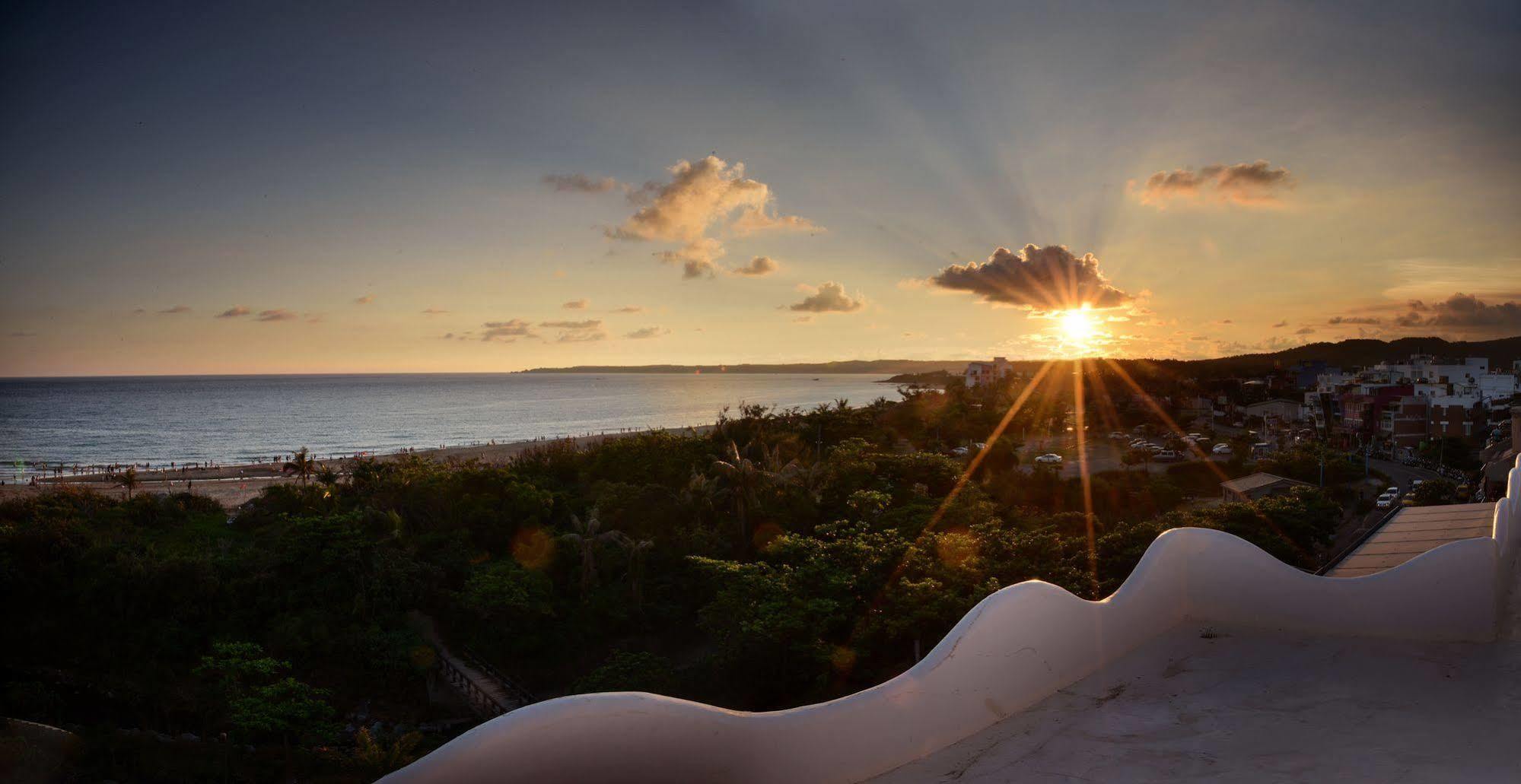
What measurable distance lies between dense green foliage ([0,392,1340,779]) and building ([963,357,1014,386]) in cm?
6608

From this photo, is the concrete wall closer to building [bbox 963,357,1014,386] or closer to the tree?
the tree

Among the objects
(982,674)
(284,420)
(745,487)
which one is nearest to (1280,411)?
(745,487)

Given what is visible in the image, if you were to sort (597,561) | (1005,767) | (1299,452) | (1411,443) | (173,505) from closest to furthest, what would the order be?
1. (1005,767)
2. (597,561)
3. (173,505)
4. (1299,452)
5. (1411,443)

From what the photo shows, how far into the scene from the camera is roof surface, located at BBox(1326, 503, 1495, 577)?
798 centimetres

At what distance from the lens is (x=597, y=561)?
17828 mm

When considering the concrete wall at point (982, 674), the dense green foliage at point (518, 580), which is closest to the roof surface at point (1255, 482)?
the dense green foliage at point (518, 580)

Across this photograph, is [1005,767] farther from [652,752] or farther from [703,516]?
[703,516]

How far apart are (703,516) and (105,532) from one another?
595 inches

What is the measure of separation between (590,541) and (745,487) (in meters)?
4.38

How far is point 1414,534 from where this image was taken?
32.5 ft

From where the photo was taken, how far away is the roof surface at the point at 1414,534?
314 inches

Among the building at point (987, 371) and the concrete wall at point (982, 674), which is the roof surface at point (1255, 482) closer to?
the concrete wall at point (982, 674)

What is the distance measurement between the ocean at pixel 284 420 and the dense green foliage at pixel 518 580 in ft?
116

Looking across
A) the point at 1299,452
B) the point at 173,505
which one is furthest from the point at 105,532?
the point at 1299,452
